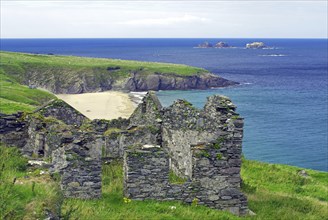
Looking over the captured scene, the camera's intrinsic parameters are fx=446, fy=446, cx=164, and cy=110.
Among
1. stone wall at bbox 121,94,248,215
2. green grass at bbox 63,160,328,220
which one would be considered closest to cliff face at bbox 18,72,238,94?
green grass at bbox 63,160,328,220

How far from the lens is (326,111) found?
91.8 metres

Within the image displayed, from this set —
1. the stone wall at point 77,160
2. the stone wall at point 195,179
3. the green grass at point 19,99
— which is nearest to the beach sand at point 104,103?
the green grass at point 19,99

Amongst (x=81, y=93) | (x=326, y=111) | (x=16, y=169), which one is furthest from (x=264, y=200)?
(x=81, y=93)

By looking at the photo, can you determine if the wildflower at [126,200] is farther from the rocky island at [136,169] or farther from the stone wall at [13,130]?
the stone wall at [13,130]

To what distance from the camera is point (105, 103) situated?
10481 cm

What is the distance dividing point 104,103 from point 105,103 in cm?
25

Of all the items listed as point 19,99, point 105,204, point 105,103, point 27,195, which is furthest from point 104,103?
point 27,195

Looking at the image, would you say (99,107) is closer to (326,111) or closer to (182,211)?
(326,111)

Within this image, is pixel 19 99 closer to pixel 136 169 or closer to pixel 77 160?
pixel 77 160

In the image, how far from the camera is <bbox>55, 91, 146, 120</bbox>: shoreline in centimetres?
8950

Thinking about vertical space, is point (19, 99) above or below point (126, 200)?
below

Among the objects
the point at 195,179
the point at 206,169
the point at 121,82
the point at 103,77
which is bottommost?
the point at 121,82

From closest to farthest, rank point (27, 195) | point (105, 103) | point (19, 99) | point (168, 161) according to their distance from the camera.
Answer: point (27, 195)
point (168, 161)
point (19, 99)
point (105, 103)

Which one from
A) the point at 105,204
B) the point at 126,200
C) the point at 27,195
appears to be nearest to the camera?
the point at 27,195
